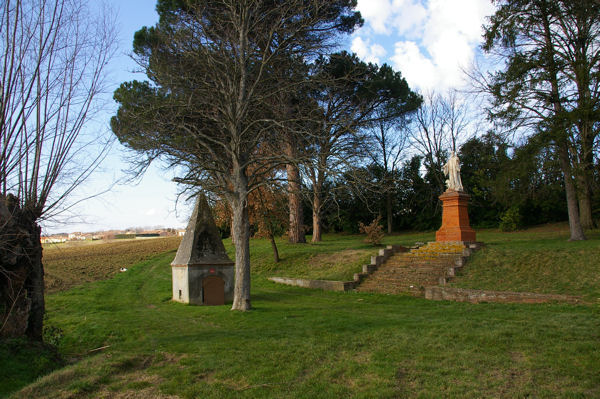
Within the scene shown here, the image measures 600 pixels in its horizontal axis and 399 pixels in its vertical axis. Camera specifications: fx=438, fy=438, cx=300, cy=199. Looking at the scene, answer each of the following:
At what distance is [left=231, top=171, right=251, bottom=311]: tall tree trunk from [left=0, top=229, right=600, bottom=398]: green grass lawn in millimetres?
543

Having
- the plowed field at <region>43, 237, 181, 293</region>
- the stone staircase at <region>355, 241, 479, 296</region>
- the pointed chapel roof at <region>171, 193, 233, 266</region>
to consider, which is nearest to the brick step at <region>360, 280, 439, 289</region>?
the stone staircase at <region>355, 241, 479, 296</region>

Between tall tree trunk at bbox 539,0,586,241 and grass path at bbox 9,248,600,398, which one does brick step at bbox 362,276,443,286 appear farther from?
tall tree trunk at bbox 539,0,586,241

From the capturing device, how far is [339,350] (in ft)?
27.0

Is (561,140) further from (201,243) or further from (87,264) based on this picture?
(87,264)

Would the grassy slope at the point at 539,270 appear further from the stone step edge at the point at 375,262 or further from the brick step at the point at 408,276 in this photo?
the stone step edge at the point at 375,262

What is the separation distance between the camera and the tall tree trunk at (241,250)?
13.2 meters

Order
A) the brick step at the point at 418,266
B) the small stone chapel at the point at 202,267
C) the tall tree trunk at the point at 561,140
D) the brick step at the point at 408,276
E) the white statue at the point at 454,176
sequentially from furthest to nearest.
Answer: the white statue at the point at 454,176 → the tall tree trunk at the point at 561,140 → the brick step at the point at 418,266 → the brick step at the point at 408,276 → the small stone chapel at the point at 202,267

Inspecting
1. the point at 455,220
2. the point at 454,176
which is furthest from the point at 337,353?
the point at 454,176

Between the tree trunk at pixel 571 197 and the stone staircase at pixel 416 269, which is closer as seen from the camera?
the stone staircase at pixel 416 269

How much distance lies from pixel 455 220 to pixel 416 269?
462 cm

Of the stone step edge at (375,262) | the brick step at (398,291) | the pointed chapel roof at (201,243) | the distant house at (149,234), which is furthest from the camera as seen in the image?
the distant house at (149,234)

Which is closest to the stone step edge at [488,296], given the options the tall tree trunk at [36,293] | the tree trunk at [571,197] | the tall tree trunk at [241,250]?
the tall tree trunk at [241,250]

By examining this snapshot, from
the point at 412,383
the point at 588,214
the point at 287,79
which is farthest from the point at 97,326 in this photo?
the point at 588,214

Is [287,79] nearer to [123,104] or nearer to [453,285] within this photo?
[123,104]
